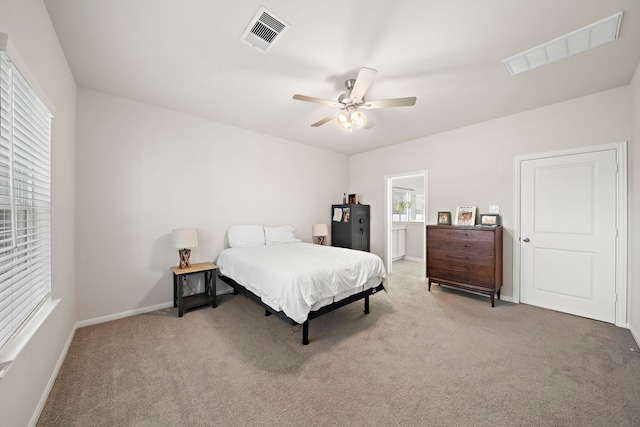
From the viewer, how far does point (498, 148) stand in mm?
3717

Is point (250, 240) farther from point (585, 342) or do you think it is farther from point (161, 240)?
point (585, 342)

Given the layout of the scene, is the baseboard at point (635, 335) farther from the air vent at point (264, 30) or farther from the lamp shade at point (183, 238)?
the lamp shade at point (183, 238)

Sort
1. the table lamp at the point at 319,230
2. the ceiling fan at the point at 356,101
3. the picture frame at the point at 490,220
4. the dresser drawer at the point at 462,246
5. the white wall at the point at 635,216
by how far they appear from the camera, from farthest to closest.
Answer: the table lamp at the point at 319,230 < the picture frame at the point at 490,220 < the dresser drawer at the point at 462,246 < the white wall at the point at 635,216 < the ceiling fan at the point at 356,101

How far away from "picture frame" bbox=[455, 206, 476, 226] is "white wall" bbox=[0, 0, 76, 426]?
4.79 m

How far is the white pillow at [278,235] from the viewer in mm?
4220

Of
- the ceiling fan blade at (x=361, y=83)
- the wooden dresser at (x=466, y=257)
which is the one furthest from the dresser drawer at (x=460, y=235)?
the ceiling fan blade at (x=361, y=83)

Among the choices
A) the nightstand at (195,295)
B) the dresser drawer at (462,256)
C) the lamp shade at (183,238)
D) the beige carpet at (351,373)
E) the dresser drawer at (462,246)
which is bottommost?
the beige carpet at (351,373)

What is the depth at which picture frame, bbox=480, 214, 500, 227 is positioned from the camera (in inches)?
145

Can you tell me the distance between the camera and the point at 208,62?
235 centimetres

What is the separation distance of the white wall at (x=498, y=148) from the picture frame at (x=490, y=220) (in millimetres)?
103

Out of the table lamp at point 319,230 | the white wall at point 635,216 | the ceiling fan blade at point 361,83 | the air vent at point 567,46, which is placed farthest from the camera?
the table lamp at point 319,230

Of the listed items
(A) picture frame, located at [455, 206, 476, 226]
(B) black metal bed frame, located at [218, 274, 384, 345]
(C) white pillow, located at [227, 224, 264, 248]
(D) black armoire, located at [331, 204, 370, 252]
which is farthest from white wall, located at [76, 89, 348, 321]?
(A) picture frame, located at [455, 206, 476, 226]

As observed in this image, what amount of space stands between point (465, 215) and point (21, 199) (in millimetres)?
4850

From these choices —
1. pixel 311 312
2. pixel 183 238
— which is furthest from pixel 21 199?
pixel 311 312
